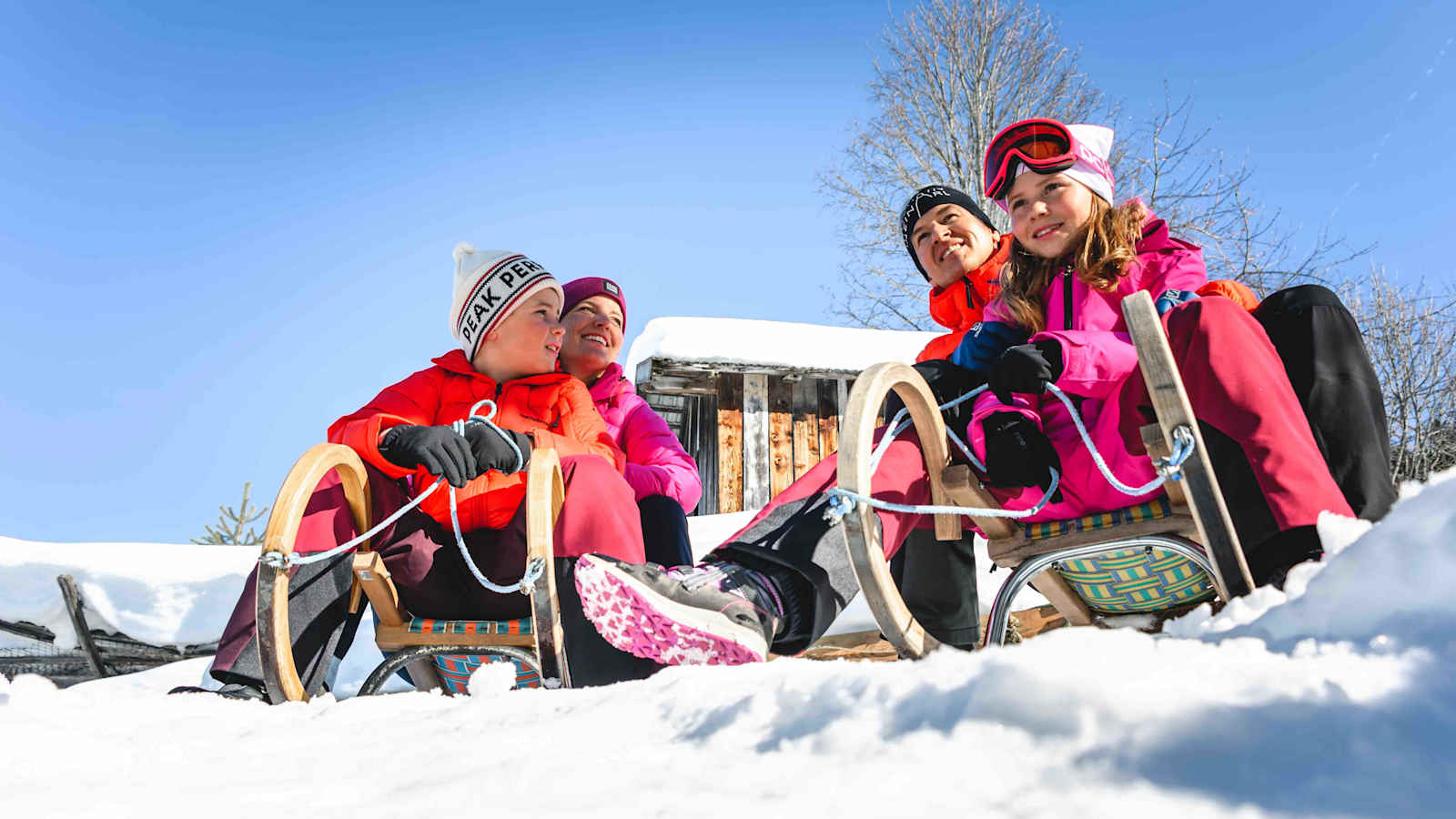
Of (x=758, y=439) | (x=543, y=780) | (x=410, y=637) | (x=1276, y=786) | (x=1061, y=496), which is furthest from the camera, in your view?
(x=758, y=439)

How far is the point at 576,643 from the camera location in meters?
2.03

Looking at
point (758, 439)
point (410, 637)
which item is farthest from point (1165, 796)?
point (758, 439)

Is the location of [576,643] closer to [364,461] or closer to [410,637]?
[410,637]

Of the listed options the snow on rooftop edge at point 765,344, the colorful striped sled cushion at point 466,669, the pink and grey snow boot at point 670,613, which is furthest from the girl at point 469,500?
the snow on rooftop edge at point 765,344

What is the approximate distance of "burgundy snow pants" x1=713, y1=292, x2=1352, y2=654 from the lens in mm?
1519

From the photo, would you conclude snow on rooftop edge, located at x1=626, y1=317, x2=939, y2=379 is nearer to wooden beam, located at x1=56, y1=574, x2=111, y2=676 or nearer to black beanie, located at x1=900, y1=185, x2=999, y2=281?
wooden beam, located at x1=56, y1=574, x2=111, y2=676

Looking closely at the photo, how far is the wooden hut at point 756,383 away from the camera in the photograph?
9320 millimetres

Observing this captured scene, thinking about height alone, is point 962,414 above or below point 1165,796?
above

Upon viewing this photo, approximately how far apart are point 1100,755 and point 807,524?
1.17 metres

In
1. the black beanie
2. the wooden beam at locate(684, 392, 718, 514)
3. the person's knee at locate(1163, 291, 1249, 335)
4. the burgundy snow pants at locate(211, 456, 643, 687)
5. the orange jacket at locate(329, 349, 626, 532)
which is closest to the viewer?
the person's knee at locate(1163, 291, 1249, 335)

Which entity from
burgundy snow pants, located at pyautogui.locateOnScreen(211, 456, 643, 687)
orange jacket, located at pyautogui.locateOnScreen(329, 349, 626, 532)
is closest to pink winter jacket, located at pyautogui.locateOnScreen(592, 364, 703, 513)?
orange jacket, located at pyautogui.locateOnScreen(329, 349, 626, 532)

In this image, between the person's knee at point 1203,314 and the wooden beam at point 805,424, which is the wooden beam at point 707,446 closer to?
the wooden beam at point 805,424

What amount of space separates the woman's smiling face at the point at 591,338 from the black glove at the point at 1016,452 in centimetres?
185

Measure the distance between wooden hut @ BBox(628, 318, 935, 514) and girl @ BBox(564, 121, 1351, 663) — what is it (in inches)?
274
